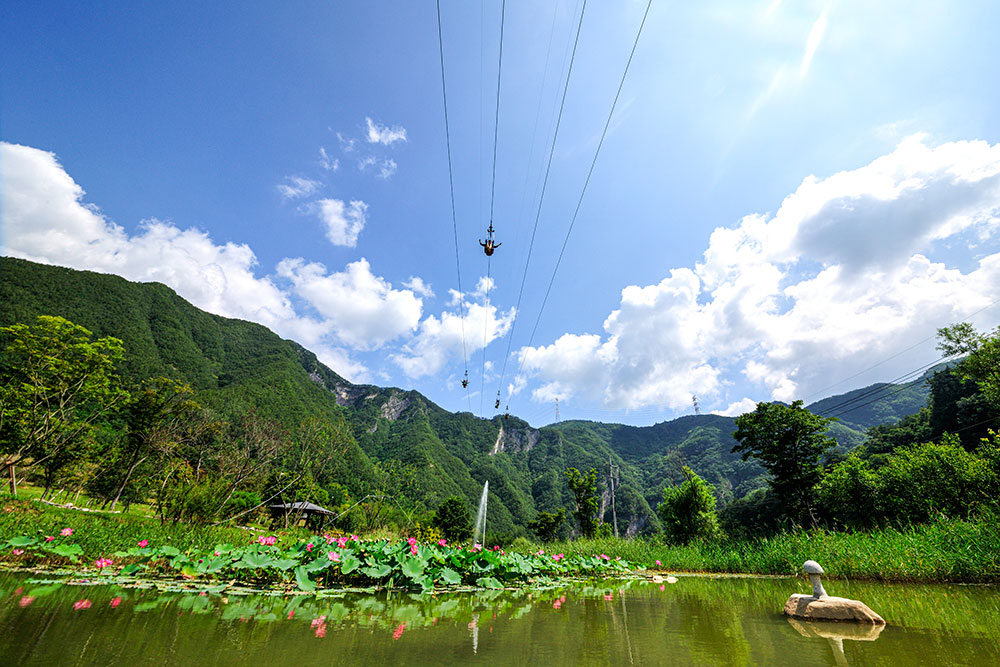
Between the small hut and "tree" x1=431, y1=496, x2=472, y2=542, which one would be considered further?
"tree" x1=431, y1=496, x2=472, y2=542

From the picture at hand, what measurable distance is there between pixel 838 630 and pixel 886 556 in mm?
5258

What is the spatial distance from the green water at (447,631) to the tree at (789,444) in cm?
1759

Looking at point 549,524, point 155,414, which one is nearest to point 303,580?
point 155,414

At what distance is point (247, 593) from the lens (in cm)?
378

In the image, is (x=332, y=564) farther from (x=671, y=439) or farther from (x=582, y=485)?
(x=671, y=439)

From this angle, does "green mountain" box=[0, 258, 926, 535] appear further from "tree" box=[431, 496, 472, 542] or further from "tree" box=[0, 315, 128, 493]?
"tree" box=[0, 315, 128, 493]

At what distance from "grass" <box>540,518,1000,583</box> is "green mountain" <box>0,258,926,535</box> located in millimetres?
21886

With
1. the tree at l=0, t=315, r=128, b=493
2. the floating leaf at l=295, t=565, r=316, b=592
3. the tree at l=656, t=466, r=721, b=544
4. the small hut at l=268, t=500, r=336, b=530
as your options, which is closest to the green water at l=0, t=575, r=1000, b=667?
the floating leaf at l=295, t=565, r=316, b=592

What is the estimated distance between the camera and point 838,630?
271cm

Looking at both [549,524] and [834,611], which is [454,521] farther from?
[834,611]

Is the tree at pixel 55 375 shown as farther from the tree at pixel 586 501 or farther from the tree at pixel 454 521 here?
the tree at pixel 586 501

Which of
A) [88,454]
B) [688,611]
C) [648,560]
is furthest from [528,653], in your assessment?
[88,454]

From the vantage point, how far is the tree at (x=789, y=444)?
18.6 m

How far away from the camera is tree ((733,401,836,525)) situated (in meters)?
18.6
